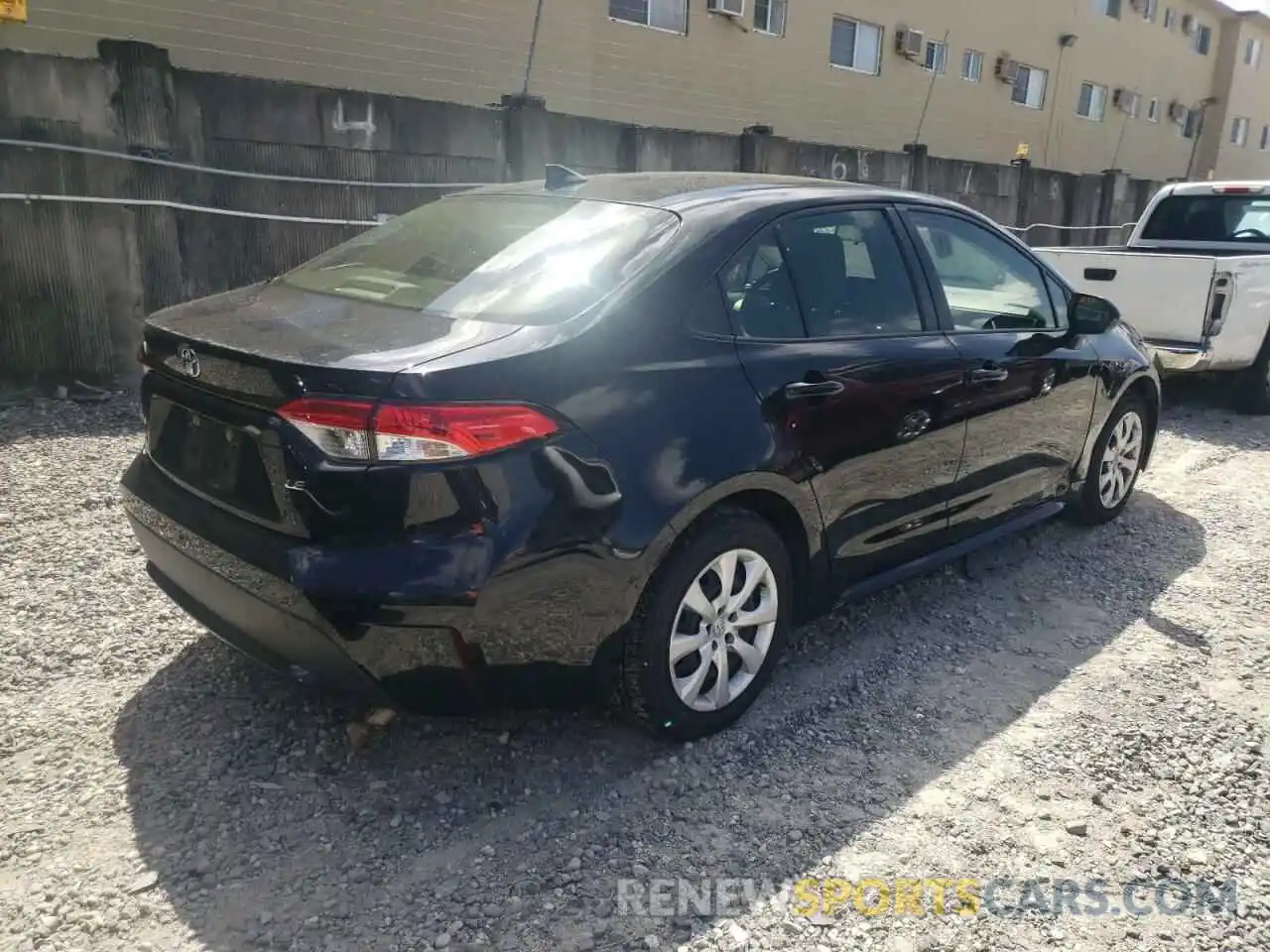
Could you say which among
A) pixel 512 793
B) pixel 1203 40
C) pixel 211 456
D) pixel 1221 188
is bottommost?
pixel 512 793

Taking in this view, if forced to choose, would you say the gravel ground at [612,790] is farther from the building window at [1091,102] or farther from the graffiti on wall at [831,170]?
the building window at [1091,102]

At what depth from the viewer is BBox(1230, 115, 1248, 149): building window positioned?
2911 cm

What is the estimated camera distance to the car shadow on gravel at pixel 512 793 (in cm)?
235

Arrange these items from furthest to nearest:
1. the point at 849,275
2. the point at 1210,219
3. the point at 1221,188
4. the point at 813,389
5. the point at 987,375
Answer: the point at 1210,219, the point at 1221,188, the point at 987,375, the point at 849,275, the point at 813,389

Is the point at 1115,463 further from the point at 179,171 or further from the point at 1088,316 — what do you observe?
the point at 179,171

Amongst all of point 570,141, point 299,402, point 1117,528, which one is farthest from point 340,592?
point 570,141

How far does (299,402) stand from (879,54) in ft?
54.9

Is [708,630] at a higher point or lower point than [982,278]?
lower

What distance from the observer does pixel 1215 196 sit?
8859 mm

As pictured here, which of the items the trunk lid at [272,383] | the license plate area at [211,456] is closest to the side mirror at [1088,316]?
the trunk lid at [272,383]

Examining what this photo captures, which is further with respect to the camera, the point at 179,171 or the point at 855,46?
the point at 855,46

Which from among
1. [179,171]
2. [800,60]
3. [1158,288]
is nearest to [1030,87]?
[800,60]

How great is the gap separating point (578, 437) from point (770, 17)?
14.1m

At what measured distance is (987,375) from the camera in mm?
3803
